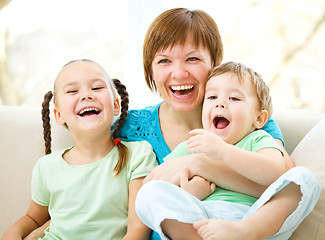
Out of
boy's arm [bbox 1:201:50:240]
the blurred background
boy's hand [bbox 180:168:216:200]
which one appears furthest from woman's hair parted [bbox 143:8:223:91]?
the blurred background

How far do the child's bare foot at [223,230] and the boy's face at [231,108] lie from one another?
0.40 m

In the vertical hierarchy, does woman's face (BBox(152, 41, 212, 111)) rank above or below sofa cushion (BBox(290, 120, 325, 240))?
above

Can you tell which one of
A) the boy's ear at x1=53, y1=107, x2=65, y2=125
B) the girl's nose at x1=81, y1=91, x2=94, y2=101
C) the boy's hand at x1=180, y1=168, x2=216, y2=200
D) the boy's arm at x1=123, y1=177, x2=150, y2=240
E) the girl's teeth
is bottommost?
the boy's arm at x1=123, y1=177, x2=150, y2=240

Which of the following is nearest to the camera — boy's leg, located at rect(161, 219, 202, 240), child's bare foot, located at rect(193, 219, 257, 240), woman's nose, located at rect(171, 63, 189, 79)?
child's bare foot, located at rect(193, 219, 257, 240)

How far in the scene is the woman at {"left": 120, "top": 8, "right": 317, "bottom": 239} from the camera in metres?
1.48

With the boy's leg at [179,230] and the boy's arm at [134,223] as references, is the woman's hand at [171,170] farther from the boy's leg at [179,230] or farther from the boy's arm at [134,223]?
the boy's leg at [179,230]

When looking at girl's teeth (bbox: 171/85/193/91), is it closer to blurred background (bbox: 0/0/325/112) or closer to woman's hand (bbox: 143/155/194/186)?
→ woman's hand (bbox: 143/155/194/186)

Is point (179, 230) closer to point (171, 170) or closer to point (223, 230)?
point (223, 230)

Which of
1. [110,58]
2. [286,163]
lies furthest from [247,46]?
[286,163]

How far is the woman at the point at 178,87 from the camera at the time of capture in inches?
58.4

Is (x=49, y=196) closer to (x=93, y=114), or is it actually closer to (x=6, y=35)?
(x=93, y=114)

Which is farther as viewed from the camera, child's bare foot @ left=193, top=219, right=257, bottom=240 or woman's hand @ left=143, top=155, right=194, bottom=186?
woman's hand @ left=143, top=155, right=194, bottom=186

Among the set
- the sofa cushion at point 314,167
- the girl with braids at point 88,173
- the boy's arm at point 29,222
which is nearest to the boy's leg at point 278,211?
the sofa cushion at point 314,167

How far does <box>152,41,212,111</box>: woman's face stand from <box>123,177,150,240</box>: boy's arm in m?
0.36
